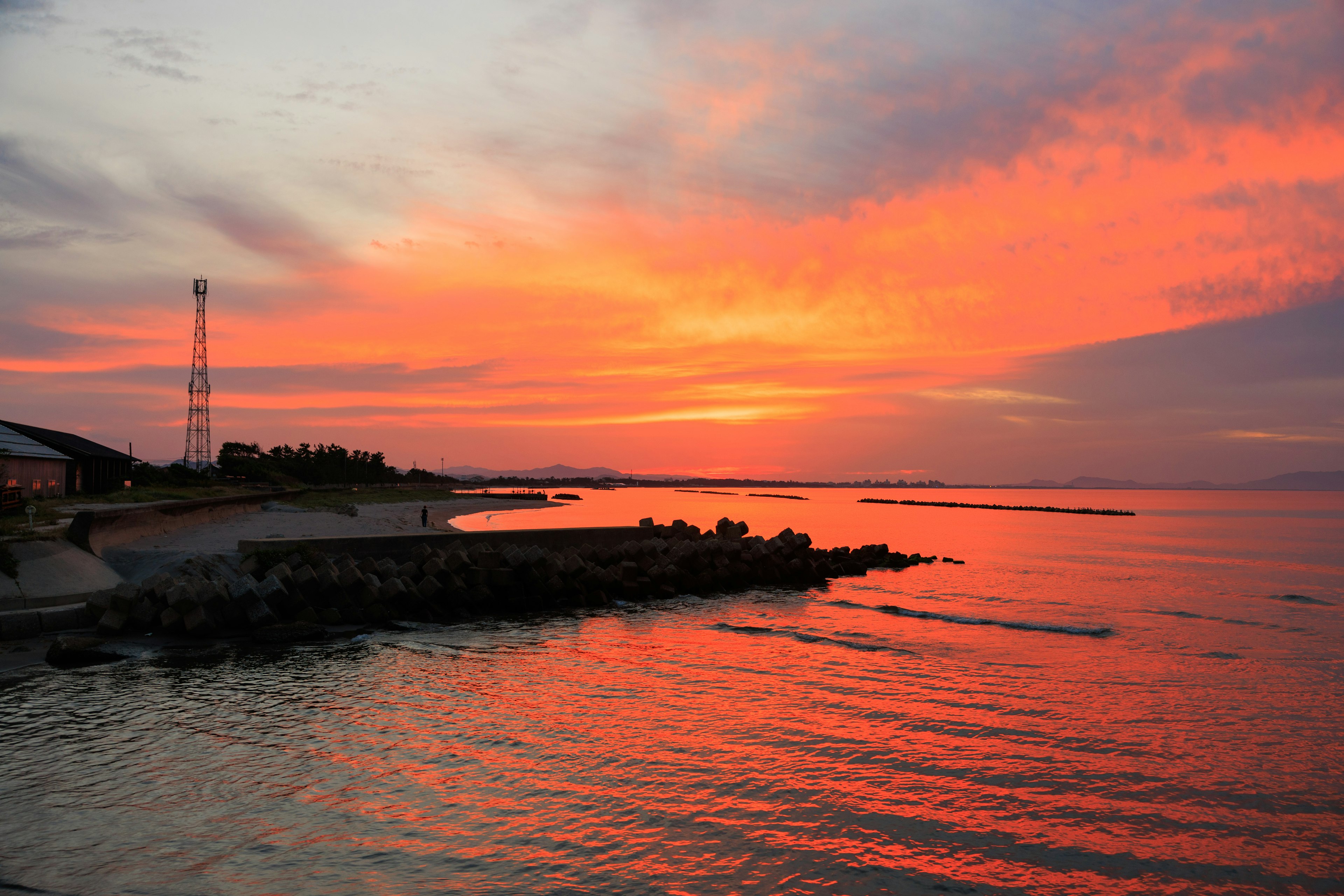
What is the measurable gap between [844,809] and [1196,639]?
14742 millimetres

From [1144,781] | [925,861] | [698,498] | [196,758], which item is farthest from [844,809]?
[698,498]

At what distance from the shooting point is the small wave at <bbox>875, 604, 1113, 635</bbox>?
1873 centimetres

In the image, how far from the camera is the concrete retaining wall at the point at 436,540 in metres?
18.7

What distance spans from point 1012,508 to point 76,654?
152 metres

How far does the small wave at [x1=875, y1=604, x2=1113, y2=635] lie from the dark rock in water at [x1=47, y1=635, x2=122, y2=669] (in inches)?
696

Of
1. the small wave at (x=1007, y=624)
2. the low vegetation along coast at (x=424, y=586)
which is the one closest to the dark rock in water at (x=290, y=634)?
the low vegetation along coast at (x=424, y=586)

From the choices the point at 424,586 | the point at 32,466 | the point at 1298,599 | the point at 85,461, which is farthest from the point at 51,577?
the point at 1298,599

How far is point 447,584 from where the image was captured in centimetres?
1897

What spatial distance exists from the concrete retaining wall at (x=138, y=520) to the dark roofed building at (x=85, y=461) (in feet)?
37.2

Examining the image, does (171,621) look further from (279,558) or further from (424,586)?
(424,586)

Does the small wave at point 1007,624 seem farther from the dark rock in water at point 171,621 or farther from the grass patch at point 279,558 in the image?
the dark rock in water at point 171,621

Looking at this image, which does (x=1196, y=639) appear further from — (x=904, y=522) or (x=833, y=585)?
(x=904, y=522)

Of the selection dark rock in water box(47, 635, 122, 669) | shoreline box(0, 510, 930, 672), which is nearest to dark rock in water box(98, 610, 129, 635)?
shoreline box(0, 510, 930, 672)

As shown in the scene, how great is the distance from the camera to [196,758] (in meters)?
8.23
